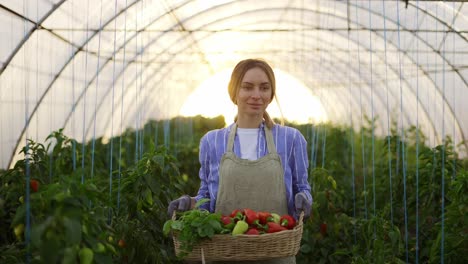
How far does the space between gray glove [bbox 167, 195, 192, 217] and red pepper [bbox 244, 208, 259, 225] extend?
14.2 inches

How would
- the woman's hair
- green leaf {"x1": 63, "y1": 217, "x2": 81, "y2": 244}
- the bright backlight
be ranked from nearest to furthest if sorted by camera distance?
green leaf {"x1": 63, "y1": 217, "x2": 81, "y2": 244} < the woman's hair < the bright backlight

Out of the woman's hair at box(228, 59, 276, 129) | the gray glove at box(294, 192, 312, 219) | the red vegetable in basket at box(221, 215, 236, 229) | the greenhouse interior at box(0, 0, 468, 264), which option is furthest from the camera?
the greenhouse interior at box(0, 0, 468, 264)

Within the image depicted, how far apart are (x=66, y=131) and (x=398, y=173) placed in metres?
6.63

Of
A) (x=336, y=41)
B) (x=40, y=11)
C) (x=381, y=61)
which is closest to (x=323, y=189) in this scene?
(x=40, y=11)

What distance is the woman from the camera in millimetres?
3066

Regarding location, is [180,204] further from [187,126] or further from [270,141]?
[187,126]

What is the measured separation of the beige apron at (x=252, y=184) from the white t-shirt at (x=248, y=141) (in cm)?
7

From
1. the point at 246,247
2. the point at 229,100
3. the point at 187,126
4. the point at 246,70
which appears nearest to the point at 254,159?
the point at 246,70

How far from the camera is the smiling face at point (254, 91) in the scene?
3055 millimetres

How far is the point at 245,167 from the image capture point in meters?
3.08

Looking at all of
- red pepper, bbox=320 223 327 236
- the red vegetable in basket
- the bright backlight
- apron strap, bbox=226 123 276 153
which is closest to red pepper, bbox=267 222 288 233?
the red vegetable in basket

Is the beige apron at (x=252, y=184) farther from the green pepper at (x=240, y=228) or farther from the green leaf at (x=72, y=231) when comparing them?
the green leaf at (x=72, y=231)

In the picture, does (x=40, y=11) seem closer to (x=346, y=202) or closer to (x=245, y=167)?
(x=346, y=202)

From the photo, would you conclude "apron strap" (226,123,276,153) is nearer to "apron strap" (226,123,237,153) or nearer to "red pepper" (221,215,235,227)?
"apron strap" (226,123,237,153)
